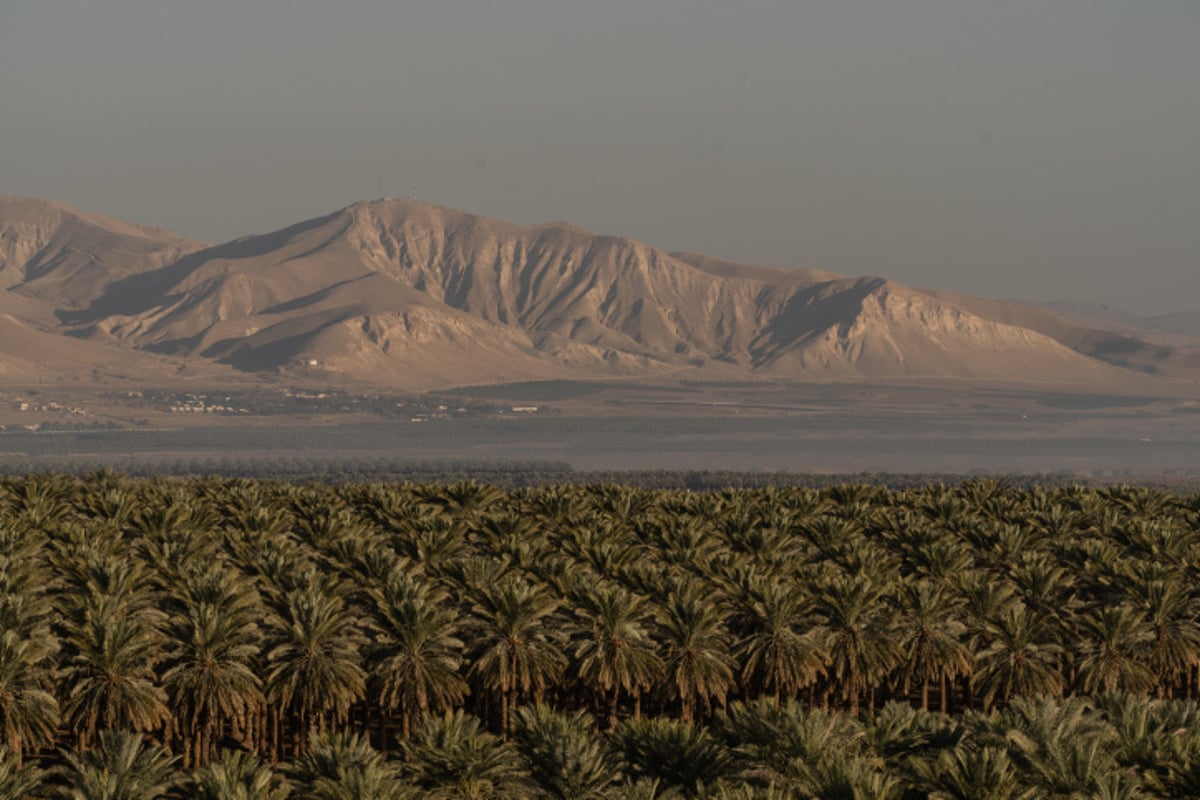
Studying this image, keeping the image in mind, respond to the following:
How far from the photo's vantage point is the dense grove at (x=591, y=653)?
54688 mm

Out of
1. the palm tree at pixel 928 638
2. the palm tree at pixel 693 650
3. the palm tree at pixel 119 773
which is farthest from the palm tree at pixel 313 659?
the palm tree at pixel 928 638

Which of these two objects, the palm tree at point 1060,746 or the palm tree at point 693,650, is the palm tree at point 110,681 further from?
the palm tree at point 1060,746

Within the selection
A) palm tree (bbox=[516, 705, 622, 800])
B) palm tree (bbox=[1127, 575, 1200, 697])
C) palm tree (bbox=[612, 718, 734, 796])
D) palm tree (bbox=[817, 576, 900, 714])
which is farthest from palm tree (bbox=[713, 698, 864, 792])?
palm tree (bbox=[1127, 575, 1200, 697])

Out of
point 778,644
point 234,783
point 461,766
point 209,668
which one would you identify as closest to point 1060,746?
point 461,766

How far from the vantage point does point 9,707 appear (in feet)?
227

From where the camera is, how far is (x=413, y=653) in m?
78.9

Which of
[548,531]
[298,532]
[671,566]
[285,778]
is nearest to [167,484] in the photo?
[298,532]

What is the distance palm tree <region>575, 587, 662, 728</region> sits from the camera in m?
80.3

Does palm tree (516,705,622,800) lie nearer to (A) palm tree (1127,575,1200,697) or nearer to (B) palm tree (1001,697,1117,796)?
(B) palm tree (1001,697,1117,796)

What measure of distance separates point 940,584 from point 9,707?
4314cm

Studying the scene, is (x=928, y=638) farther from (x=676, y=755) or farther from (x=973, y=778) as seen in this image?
(x=973, y=778)

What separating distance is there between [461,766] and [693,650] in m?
26.6

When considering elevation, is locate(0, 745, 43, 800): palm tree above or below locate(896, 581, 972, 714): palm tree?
above

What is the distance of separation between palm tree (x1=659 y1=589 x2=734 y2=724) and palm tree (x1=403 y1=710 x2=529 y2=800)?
23.6 m
